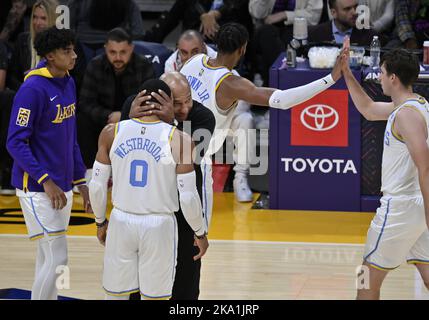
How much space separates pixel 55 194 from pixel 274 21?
5066 mm

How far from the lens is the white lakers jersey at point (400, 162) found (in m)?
5.47

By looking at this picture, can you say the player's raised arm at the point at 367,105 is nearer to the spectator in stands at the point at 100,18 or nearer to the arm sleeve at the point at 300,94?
the arm sleeve at the point at 300,94

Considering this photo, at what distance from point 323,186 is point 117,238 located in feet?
13.7

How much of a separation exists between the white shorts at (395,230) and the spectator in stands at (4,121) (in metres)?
4.85

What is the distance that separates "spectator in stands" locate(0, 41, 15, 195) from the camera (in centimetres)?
945

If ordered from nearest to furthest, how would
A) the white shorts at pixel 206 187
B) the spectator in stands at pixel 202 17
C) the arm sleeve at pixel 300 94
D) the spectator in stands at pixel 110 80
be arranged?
the white shorts at pixel 206 187
the arm sleeve at pixel 300 94
the spectator in stands at pixel 110 80
the spectator in stands at pixel 202 17

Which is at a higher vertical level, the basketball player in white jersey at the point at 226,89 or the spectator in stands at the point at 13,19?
the spectator in stands at the point at 13,19

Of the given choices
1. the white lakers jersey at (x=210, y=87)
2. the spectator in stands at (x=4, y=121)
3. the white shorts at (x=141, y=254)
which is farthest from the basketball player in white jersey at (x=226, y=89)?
the spectator in stands at (x=4, y=121)

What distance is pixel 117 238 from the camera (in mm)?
5125

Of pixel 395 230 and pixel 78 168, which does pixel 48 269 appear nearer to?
pixel 78 168

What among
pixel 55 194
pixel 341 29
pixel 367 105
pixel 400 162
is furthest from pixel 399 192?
pixel 341 29

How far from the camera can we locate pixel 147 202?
5.07 m
